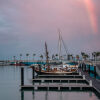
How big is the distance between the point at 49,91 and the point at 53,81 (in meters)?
15.1

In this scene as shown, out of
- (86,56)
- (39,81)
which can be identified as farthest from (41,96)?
(86,56)

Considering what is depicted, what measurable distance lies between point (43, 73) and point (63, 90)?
28.9m

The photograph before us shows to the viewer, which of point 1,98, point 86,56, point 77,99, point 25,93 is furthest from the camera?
point 86,56

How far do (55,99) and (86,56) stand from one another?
469 ft

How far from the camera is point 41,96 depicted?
36.3m

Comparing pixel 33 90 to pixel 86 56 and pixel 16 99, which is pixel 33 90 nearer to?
pixel 16 99

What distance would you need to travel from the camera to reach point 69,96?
3628 centimetres

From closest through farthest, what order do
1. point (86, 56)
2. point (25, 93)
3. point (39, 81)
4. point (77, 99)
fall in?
point (77, 99), point (25, 93), point (39, 81), point (86, 56)

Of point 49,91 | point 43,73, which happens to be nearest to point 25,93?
point 49,91

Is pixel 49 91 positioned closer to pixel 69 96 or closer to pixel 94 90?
pixel 69 96

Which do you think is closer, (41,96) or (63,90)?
(41,96)

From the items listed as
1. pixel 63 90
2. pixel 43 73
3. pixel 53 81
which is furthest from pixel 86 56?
pixel 63 90

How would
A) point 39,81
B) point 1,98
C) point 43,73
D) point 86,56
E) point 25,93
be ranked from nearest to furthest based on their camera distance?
point 1,98
point 25,93
point 39,81
point 43,73
point 86,56

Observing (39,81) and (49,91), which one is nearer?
(49,91)
